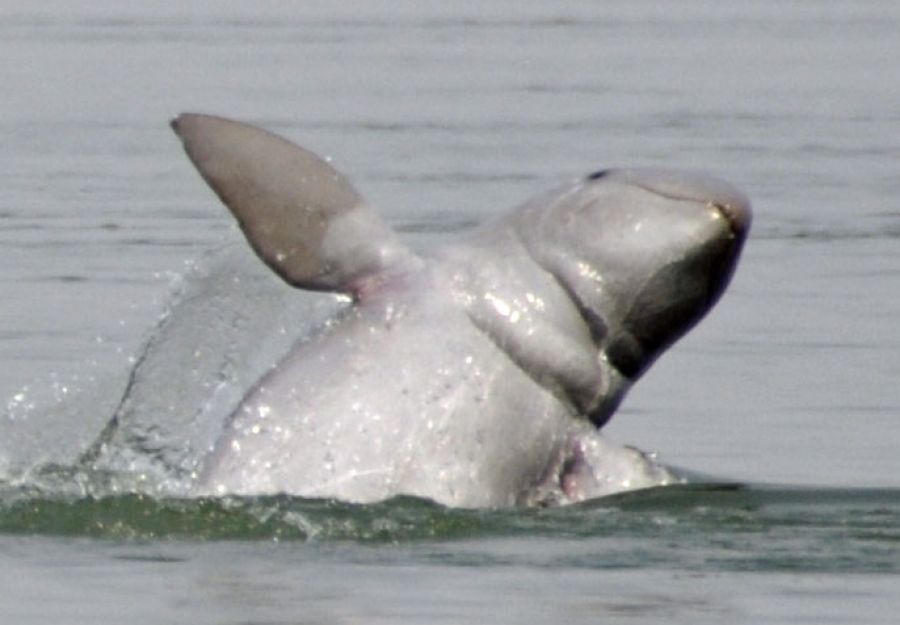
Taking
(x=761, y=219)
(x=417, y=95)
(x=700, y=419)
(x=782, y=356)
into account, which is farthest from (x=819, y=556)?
(x=417, y=95)

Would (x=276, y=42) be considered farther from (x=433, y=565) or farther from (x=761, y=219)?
(x=433, y=565)

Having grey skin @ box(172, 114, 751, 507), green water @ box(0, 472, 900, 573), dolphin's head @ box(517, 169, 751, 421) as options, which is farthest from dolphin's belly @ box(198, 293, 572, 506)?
dolphin's head @ box(517, 169, 751, 421)

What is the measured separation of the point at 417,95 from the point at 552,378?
1917cm

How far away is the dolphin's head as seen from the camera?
1290cm

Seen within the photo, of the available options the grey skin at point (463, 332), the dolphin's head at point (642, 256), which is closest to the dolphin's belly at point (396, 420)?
the grey skin at point (463, 332)

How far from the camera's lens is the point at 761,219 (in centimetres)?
2258

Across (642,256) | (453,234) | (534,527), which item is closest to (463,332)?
(642,256)

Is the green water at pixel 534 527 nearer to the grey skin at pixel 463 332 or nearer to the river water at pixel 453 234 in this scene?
the river water at pixel 453 234

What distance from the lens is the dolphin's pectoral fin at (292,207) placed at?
12703 millimetres

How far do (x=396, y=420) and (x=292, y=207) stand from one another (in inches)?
38.7

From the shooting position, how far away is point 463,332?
41.8 ft

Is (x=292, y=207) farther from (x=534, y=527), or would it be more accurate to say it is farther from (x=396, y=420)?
(x=534, y=527)

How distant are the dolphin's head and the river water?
2.32 ft

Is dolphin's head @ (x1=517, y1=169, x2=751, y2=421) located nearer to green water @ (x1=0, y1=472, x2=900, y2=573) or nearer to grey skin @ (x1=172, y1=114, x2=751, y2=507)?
grey skin @ (x1=172, y1=114, x2=751, y2=507)
